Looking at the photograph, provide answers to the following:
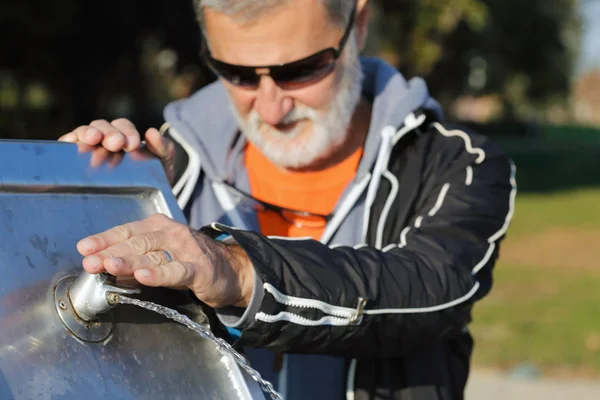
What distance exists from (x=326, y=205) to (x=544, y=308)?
6155mm

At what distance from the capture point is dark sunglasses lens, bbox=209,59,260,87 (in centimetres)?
206

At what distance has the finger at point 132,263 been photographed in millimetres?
1296

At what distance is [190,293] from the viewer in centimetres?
156

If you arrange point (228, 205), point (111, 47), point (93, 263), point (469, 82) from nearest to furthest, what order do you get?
point (93, 263)
point (228, 205)
point (111, 47)
point (469, 82)

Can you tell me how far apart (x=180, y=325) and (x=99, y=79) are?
15349 millimetres

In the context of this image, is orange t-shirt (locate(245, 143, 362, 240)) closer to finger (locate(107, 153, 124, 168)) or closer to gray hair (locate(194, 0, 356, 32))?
gray hair (locate(194, 0, 356, 32))

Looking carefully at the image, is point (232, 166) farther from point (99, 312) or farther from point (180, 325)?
point (99, 312)

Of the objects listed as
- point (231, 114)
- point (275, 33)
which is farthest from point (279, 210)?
point (275, 33)

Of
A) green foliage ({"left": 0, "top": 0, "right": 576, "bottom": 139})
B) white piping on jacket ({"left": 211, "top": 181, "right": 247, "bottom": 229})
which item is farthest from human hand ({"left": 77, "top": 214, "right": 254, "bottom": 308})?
green foliage ({"left": 0, "top": 0, "right": 576, "bottom": 139})

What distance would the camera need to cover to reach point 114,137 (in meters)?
1.59

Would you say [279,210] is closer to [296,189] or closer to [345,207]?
[296,189]

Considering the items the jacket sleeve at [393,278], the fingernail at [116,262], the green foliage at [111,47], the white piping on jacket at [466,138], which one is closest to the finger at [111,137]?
the jacket sleeve at [393,278]

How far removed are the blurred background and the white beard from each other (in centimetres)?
436

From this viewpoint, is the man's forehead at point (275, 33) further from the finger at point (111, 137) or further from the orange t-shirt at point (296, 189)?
the finger at point (111, 137)
